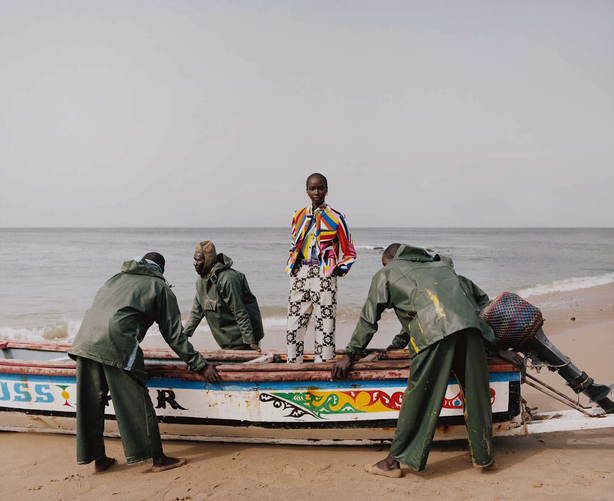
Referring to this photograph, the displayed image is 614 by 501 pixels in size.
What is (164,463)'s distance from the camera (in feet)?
12.2

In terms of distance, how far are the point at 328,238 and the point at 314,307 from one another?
660 mm

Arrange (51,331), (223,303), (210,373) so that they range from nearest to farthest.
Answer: (210,373) → (223,303) → (51,331)

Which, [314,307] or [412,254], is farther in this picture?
[314,307]

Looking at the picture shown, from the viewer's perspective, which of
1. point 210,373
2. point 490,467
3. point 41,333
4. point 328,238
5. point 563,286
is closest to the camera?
point 490,467

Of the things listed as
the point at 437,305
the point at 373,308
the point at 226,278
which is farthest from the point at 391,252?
the point at 226,278

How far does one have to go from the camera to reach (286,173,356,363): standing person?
14.2 ft

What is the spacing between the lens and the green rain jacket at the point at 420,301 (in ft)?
10.6

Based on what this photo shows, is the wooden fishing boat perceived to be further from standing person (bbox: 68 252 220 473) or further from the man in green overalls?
standing person (bbox: 68 252 220 473)

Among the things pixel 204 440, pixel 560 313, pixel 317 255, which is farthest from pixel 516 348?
pixel 560 313

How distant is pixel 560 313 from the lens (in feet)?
36.5

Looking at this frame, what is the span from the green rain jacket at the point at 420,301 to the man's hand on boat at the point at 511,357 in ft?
0.41

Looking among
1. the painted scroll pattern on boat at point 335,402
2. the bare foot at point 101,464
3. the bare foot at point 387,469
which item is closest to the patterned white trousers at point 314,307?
the painted scroll pattern on boat at point 335,402

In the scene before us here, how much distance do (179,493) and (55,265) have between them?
26243mm

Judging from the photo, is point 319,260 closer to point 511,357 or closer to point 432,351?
point 432,351
